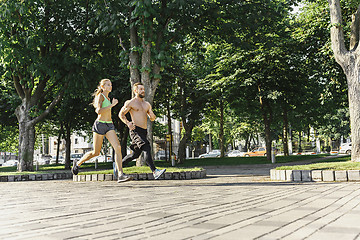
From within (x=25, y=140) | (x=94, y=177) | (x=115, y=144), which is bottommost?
(x=94, y=177)

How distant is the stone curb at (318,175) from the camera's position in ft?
29.2

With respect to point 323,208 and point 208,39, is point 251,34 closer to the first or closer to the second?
point 208,39

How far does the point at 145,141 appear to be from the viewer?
9125 millimetres

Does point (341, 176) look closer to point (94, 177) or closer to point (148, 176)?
point (148, 176)

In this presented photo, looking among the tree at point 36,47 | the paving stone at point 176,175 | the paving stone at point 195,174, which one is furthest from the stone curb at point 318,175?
the tree at point 36,47

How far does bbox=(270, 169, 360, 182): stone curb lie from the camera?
350 inches

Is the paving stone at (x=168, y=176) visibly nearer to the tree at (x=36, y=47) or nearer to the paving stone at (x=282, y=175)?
the paving stone at (x=282, y=175)

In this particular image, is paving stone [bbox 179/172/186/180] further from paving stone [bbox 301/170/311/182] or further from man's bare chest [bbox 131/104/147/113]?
paving stone [bbox 301/170/311/182]

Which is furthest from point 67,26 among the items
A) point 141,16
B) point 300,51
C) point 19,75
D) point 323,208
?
point 323,208

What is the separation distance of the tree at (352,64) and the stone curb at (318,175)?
187 centimetres

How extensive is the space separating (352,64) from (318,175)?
398 cm

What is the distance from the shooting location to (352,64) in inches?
438

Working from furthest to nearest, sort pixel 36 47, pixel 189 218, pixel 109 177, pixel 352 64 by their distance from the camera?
pixel 36 47
pixel 109 177
pixel 352 64
pixel 189 218

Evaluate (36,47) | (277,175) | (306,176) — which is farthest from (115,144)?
(36,47)
